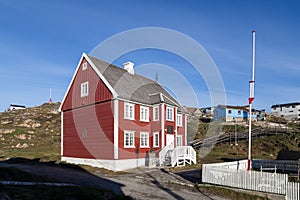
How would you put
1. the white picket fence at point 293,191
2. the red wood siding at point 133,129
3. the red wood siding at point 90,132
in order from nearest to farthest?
the white picket fence at point 293,191, the red wood siding at point 133,129, the red wood siding at point 90,132

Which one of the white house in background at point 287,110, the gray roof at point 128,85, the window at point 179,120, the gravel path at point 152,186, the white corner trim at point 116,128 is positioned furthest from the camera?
the white house in background at point 287,110

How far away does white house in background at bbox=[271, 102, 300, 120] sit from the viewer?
89.2m

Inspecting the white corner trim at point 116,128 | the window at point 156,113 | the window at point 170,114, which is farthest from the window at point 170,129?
the white corner trim at point 116,128

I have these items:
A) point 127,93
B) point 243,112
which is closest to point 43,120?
point 127,93

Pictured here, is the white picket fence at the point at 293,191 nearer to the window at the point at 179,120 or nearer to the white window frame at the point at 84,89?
the window at the point at 179,120

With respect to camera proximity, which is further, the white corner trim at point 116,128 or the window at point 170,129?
the window at point 170,129

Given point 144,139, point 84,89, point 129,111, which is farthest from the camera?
point 84,89

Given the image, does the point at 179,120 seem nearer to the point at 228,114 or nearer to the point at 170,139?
the point at 170,139

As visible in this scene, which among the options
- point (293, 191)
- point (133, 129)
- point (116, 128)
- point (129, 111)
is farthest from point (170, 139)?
point (293, 191)

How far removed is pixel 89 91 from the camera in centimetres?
2628

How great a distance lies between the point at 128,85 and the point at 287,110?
8374cm

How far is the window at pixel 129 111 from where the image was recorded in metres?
24.6

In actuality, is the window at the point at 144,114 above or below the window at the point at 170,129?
above

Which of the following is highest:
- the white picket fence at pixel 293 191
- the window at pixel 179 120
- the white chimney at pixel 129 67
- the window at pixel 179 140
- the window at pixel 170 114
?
the white chimney at pixel 129 67
